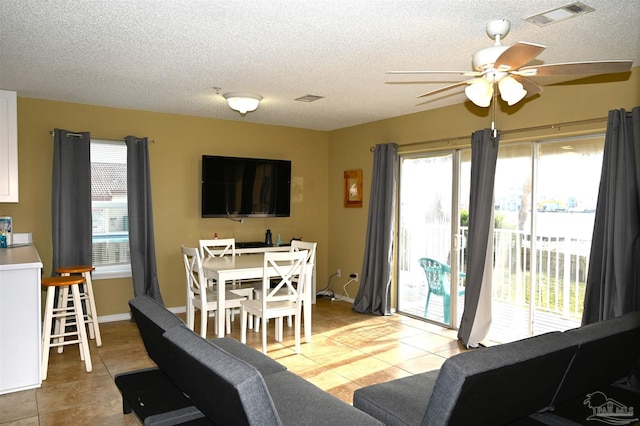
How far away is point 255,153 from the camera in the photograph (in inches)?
263

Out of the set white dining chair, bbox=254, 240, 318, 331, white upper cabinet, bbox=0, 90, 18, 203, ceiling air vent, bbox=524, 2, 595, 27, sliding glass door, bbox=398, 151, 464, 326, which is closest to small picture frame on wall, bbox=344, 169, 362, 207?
sliding glass door, bbox=398, 151, 464, 326

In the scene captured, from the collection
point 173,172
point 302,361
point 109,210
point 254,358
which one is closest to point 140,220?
point 109,210

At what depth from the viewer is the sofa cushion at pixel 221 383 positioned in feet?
5.49

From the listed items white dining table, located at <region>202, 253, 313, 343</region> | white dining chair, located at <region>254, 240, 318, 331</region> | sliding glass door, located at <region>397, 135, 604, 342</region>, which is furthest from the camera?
white dining chair, located at <region>254, 240, 318, 331</region>

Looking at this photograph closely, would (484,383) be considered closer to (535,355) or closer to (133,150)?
(535,355)

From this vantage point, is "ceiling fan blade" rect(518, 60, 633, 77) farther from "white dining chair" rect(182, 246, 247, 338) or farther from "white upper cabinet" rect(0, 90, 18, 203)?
"white upper cabinet" rect(0, 90, 18, 203)

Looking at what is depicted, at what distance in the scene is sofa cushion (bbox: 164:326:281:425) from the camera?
167cm

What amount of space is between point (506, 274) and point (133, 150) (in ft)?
14.5

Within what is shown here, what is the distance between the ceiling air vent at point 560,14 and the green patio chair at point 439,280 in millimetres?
3245

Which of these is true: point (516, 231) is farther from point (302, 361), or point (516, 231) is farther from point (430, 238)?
point (302, 361)

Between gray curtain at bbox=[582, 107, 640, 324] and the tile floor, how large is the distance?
1.55 metres

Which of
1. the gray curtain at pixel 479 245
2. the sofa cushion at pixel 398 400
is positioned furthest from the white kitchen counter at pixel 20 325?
the gray curtain at pixel 479 245

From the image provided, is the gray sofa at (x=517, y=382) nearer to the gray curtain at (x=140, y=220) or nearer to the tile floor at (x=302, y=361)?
the tile floor at (x=302, y=361)

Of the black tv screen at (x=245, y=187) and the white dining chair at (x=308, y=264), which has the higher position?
the black tv screen at (x=245, y=187)
